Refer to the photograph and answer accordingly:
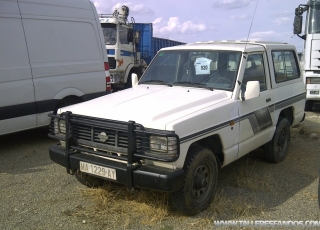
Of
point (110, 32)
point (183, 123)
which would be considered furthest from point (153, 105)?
point (110, 32)

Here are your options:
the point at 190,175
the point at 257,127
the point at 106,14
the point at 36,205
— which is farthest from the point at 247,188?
the point at 106,14

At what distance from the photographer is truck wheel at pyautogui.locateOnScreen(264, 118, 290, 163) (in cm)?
583

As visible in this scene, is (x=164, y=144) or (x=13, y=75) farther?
(x=13, y=75)

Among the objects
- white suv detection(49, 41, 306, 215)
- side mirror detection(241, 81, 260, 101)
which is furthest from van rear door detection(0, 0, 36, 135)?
side mirror detection(241, 81, 260, 101)

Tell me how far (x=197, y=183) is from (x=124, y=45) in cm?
1043

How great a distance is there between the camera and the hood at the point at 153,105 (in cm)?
381

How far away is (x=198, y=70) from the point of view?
505cm

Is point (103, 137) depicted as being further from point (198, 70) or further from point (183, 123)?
point (198, 70)

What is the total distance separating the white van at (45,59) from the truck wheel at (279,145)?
3536mm

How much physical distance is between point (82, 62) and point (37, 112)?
1.37 metres

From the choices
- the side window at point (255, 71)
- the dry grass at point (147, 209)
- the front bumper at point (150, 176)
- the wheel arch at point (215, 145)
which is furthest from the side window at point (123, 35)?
the front bumper at point (150, 176)

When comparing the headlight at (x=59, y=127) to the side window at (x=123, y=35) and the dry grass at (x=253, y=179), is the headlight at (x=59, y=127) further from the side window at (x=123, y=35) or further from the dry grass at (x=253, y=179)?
the side window at (x=123, y=35)

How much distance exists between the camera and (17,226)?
3.83m

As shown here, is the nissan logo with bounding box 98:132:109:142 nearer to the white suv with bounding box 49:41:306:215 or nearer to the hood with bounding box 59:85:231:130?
the white suv with bounding box 49:41:306:215
